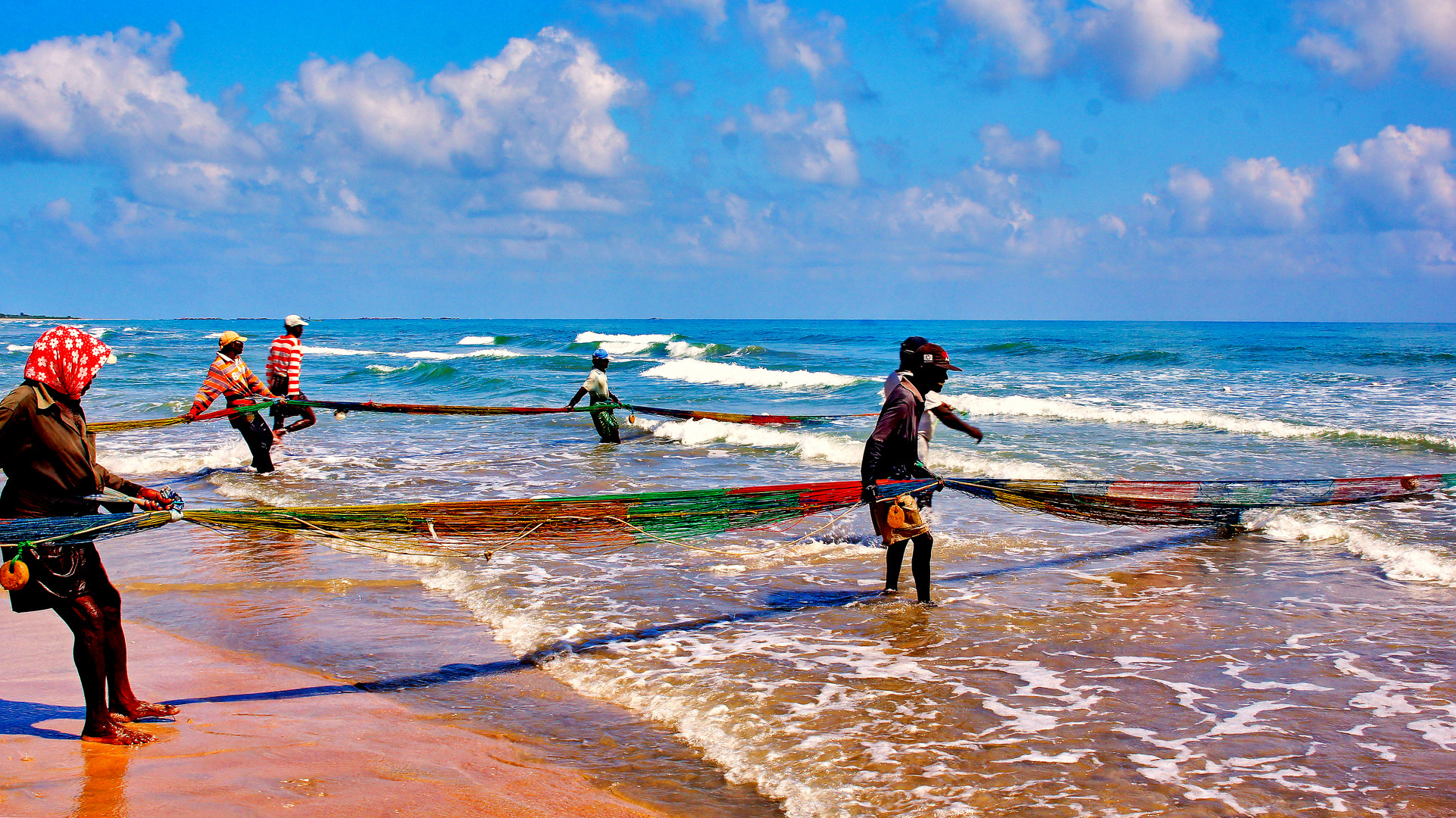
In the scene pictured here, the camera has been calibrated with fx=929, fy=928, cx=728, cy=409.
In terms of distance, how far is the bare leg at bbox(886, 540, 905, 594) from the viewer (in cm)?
579

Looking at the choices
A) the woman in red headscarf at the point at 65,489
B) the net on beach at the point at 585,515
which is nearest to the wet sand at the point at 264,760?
the woman in red headscarf at the point at 65,489

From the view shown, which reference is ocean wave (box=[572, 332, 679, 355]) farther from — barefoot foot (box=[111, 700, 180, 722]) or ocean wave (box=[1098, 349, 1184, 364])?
barefoot foot (box=[111, 700, 180, 722])

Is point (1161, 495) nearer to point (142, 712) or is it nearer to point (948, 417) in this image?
point (948, 417)

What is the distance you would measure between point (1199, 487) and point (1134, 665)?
4.38 metres

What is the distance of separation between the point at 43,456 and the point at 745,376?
1134 inches

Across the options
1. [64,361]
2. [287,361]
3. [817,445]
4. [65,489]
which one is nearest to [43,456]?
[65,489]

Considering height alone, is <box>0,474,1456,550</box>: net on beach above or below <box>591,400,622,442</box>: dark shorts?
above

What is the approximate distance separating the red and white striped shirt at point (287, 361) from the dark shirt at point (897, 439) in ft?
25.0

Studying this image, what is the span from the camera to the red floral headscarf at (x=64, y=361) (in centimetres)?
328

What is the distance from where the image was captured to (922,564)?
5.61 metres

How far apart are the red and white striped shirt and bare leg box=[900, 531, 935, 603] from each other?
7.67 metres

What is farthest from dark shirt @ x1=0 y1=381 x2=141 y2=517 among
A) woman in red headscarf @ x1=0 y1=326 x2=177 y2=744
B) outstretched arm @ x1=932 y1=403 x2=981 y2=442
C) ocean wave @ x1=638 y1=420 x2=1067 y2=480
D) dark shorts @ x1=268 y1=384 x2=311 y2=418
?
ocean wave @ x1=638 y1=420 x2=1067 y2=480

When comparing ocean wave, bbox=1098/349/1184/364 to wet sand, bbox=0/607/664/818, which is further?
ocean wave, bbox=1098/349/1184/364

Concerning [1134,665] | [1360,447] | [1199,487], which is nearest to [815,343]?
[1360,447]
